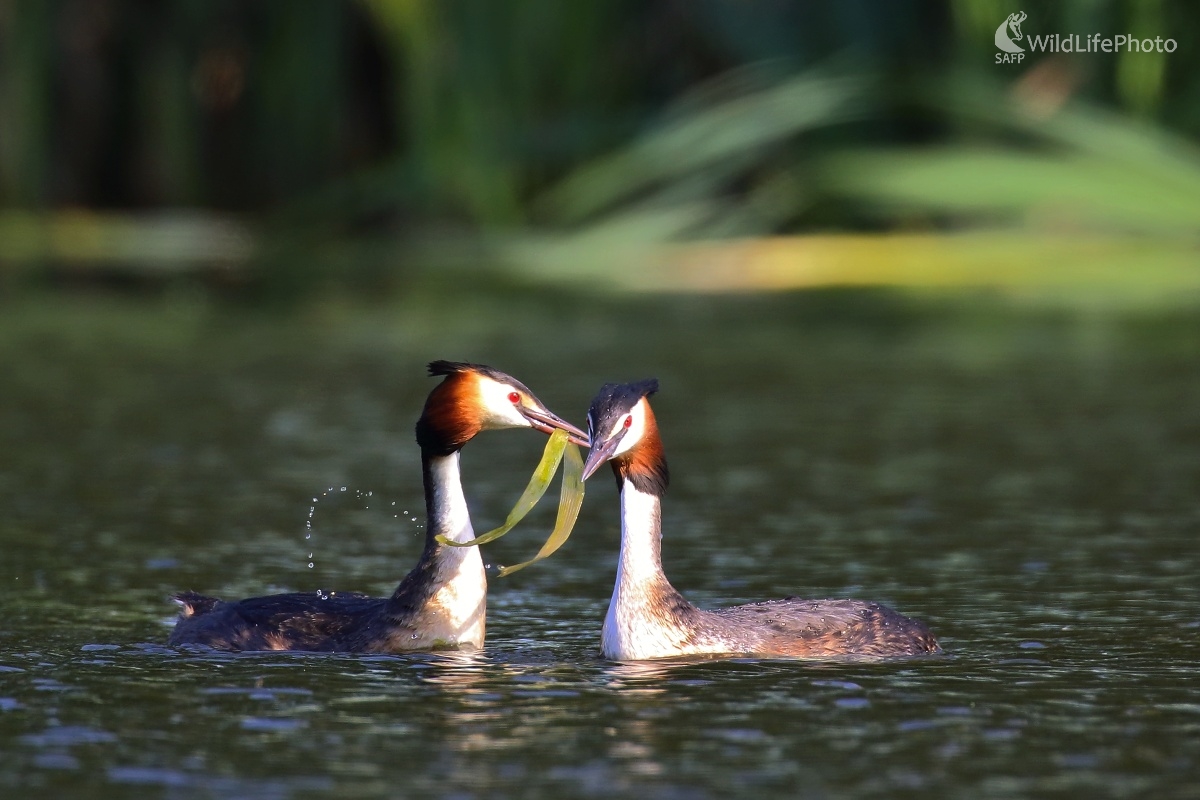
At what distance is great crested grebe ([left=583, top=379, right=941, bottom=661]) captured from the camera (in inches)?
344

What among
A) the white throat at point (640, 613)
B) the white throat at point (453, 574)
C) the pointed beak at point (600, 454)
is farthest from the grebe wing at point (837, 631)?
the white throat at point (453, 574)

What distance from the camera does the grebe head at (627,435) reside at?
8719 millimetres

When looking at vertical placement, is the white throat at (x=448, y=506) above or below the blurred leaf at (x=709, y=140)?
below

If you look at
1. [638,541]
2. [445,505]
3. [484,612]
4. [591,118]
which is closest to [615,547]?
[445,505]

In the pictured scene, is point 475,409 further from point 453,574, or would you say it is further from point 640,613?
point 640,613

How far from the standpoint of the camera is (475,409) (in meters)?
9.34

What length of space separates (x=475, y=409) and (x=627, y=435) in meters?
0.79

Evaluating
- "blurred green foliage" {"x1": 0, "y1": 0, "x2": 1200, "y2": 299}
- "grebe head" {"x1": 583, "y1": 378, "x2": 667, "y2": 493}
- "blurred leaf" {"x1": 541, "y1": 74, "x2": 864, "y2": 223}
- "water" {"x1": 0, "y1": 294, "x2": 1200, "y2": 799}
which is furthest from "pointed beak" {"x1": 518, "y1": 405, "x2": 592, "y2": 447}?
"blurred leaf" {"x1": 541, "y1": 74, "x2": 864, "y2": 223}

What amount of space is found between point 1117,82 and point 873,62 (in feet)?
7.89

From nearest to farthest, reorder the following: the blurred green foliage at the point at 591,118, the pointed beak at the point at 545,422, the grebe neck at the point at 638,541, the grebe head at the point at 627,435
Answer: the grebe head at the point at 627,435 < the grebe neck at the point at 638,541 < the pointed beak at the point at 545,422 < the blurred green foliage at the point at 591,118

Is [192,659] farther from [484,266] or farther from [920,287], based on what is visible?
[484,266]

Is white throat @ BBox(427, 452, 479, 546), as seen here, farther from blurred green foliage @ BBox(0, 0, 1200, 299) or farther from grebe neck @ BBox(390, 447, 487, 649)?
blurred green foliage @ BBox(0, 0, 1200, 299)

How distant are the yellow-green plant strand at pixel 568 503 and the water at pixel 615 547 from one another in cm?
41

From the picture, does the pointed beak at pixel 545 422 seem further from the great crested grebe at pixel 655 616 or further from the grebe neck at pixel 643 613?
the grebe neck at pixel 643 613
